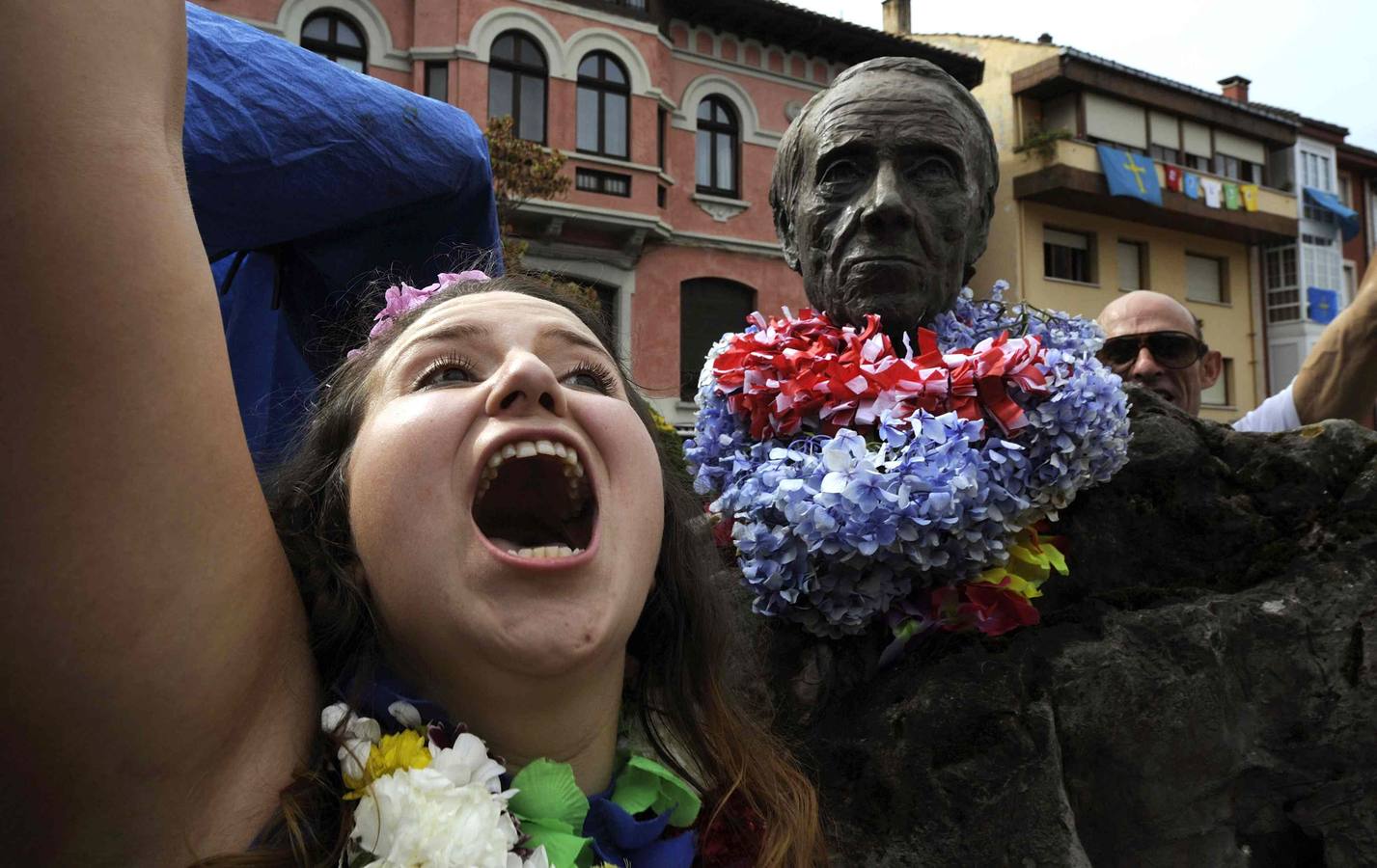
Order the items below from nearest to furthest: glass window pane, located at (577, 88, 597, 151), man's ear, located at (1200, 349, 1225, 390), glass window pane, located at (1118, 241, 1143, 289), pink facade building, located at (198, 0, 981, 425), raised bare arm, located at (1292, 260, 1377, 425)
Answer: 1. raised bare arm, located at (1292, 260, 1377, 425)
2. man's ear, located at (1200, 349, 1225, 390)
3. pink facade building, located at (198, 0, 981, 425)
4. glass window pane, located at (577, 88, 597, 151)
5. glass window pane, located at (1118, 241, 1143, 289)

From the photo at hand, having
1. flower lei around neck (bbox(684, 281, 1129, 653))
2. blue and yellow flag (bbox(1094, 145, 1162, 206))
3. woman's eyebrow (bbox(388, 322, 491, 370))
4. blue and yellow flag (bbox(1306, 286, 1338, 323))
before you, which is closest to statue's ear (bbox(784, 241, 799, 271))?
flower lei around neck (bbox(684, 281, 1129, 653))

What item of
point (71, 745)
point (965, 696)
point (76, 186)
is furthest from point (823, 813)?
point (76, 186)

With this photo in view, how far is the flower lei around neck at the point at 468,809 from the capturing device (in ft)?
3.54

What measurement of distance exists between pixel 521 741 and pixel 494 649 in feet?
0.62

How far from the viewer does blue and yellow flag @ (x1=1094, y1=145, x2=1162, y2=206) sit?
18.5 m

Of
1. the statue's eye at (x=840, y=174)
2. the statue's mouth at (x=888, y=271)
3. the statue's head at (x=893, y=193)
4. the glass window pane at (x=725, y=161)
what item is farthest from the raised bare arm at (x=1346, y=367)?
the glass window pane at (x=725, y=161)

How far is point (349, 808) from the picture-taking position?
112 centimetres

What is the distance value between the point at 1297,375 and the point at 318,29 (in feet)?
42.5

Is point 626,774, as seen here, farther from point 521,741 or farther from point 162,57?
point 162,57

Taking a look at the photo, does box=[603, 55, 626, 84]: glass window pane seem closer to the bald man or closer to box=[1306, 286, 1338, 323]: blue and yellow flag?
the bald man

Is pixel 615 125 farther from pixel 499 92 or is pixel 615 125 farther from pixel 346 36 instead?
pixel 346 36

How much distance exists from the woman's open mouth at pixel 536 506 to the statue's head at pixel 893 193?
1187mm

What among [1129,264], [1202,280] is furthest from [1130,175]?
[1202,280]

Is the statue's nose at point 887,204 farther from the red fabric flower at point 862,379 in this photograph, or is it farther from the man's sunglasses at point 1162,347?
the man's sunglasses at point 1162,347
